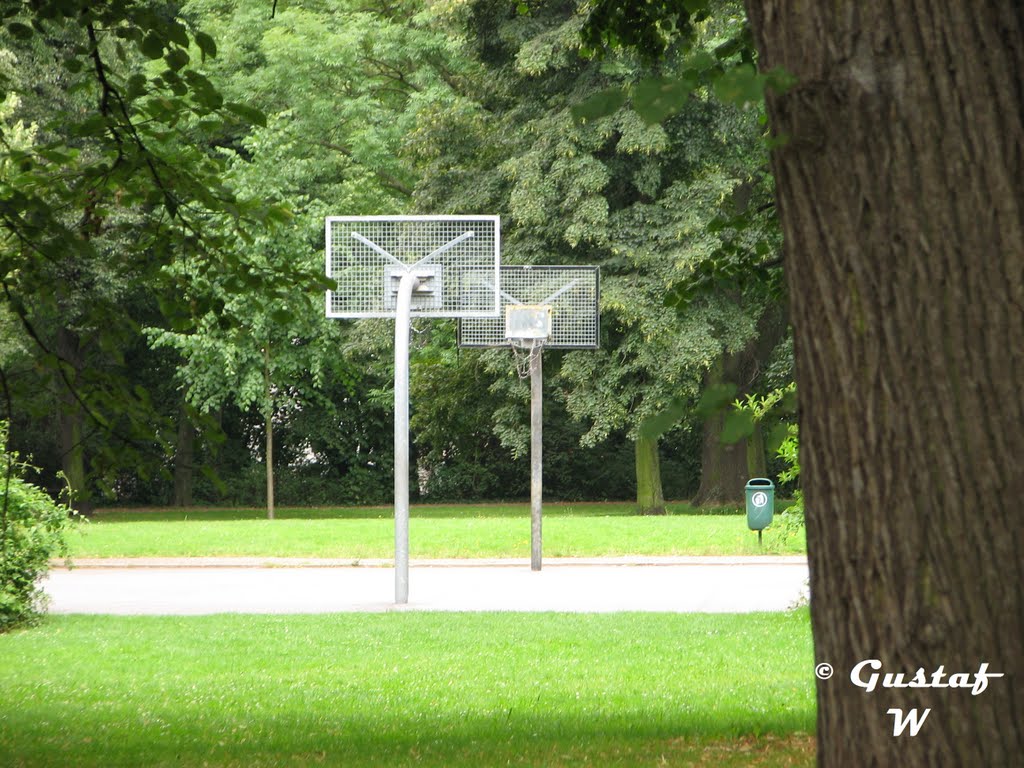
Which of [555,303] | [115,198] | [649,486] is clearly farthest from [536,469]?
[649,486]

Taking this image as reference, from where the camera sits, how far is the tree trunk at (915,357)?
2314mm

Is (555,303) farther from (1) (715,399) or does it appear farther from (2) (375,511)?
(1) (715,399)

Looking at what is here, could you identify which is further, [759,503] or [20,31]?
[759,503]

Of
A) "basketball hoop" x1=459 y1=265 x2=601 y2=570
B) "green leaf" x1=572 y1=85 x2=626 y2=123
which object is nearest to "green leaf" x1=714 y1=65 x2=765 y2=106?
"green leaf" x1=572 y1=85 x2=626 y2=123

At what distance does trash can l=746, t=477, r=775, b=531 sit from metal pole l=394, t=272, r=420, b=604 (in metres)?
6.03

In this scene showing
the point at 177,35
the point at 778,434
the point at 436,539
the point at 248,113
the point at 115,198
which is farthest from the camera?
the point at 436,539

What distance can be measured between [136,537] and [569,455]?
19.2 m

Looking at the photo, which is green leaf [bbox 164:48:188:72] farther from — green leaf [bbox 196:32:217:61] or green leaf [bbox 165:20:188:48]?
green leaf [bbox 196:32:217:61]

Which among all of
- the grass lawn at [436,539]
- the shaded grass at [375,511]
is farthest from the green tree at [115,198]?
the shaded grass at [375,511]

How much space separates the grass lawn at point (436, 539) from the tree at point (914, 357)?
53.4 ft

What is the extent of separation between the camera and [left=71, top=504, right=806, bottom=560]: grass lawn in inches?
766

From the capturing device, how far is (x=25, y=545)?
1184cm

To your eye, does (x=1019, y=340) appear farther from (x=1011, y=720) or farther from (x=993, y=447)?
(x=1011, y=720)

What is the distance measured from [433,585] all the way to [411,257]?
4790 mm
